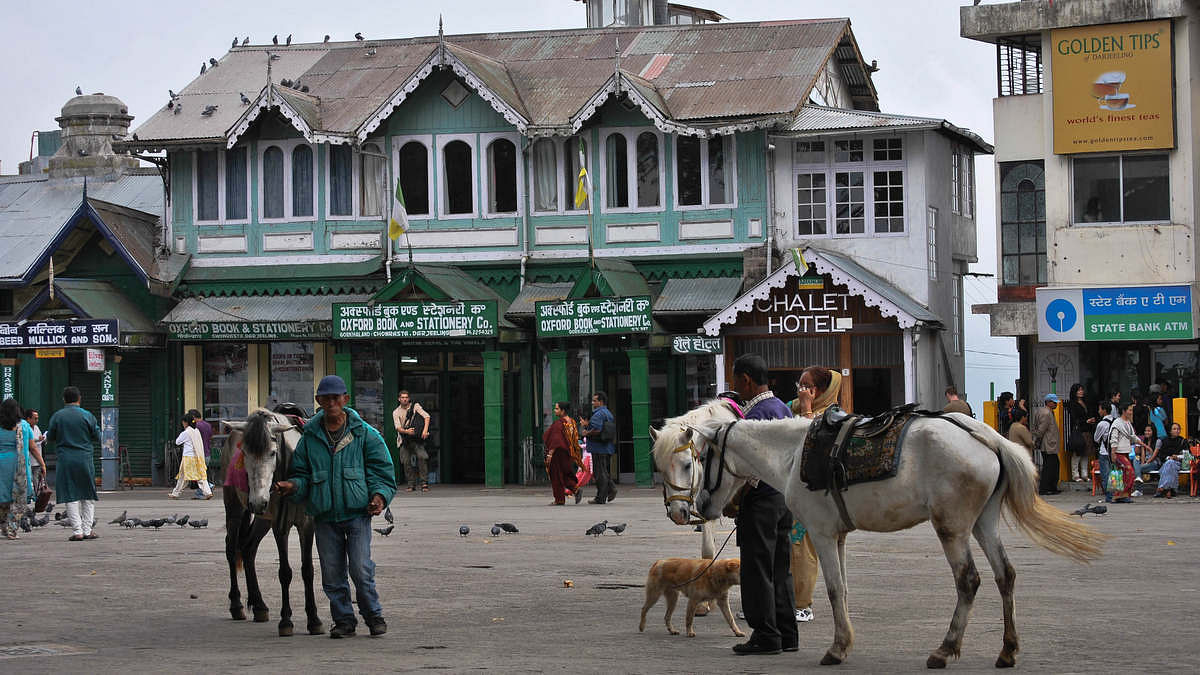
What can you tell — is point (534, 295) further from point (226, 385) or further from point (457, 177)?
point (226, 385)

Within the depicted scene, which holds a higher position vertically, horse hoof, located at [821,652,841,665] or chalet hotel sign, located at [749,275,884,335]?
chalet hotel sign, located at [749,275,884,335]

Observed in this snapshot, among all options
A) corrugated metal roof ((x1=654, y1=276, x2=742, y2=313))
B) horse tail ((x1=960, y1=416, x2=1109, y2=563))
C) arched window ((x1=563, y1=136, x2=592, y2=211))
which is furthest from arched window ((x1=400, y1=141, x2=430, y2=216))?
horse tail ((x1=960, y1=416, x2=1109, y2=563))

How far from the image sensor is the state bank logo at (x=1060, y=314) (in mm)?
31391

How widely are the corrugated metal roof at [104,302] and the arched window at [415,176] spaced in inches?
241

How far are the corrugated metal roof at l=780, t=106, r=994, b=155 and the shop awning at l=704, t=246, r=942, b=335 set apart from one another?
2.43m

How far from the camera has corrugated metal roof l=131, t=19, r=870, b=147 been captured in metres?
34.8

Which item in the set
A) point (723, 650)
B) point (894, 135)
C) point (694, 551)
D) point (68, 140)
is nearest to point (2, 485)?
point (694, 551)

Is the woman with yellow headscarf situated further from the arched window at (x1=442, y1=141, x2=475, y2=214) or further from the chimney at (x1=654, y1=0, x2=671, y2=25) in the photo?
the chimney at (x1=654, y1=0, x2=671, y2=25)

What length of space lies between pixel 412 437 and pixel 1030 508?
2392 cm

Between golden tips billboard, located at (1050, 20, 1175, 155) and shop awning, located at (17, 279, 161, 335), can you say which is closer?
golden tips billboard, located at (1050, 20, 1175, 155)

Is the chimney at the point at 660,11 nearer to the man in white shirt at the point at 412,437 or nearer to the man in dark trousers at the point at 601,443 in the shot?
the man in white shirt at the point at 412,437

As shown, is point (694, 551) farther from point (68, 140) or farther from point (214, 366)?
point (68, 140)

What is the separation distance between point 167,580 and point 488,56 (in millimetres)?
24472

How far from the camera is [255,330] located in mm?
35250
